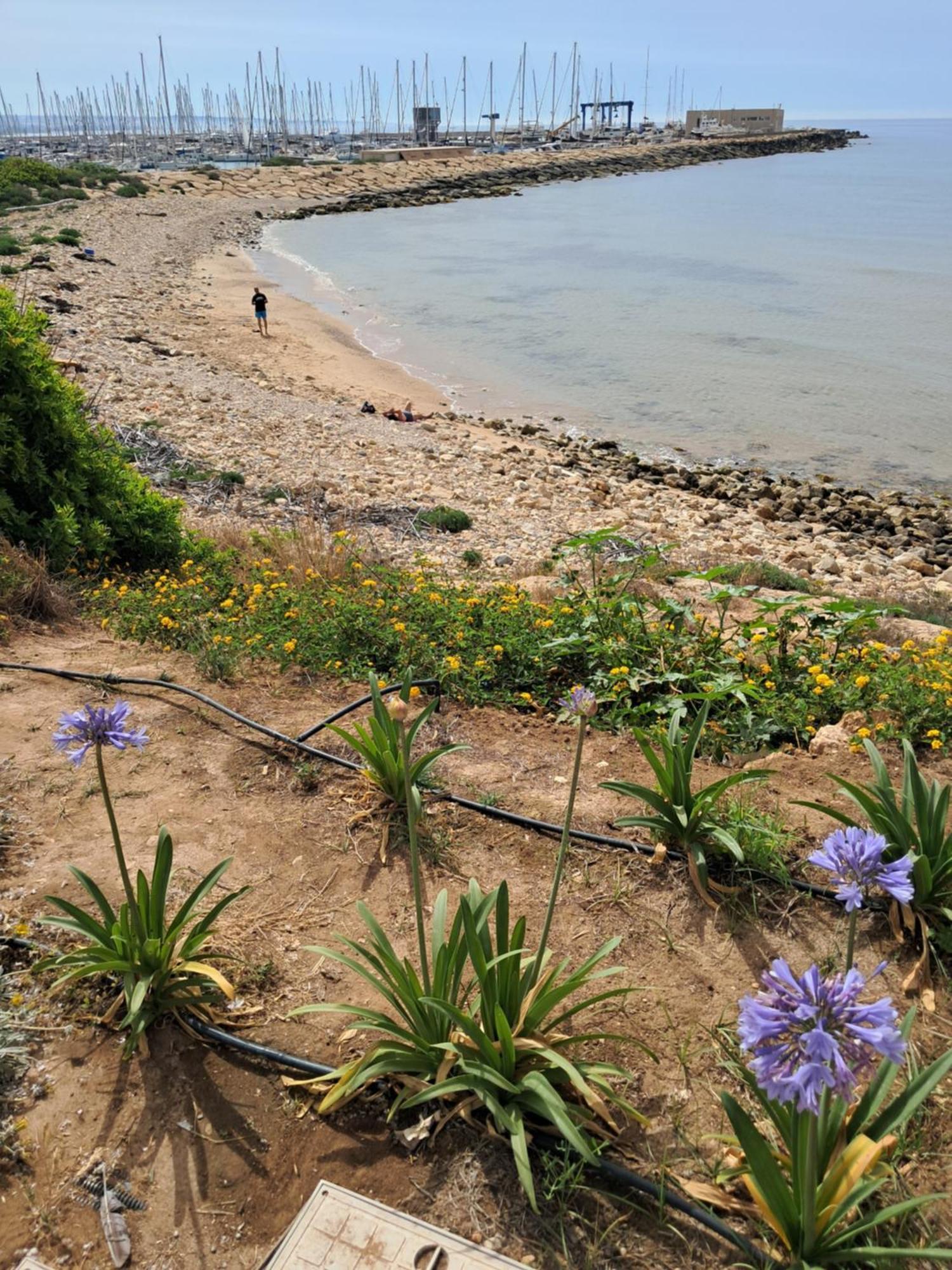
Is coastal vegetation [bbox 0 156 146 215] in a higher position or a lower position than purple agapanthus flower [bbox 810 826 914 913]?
higher

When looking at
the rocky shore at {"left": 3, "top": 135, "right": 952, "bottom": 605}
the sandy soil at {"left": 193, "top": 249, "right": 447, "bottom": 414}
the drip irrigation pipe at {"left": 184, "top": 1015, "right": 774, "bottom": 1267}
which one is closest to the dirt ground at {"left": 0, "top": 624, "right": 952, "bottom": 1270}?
the drip irrigation pipe at {"left": 184, "top": 1015, "right": 774, "bottom": 1267}

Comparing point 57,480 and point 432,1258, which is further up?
point 57,480

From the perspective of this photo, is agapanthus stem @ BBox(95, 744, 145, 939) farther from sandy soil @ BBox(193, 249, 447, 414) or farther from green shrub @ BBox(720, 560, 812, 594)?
sandy soil @ BBox(193, 249, 447, 414)

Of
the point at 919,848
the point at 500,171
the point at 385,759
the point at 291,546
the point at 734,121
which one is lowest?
the point at 291,546

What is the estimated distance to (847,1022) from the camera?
1.66 meters

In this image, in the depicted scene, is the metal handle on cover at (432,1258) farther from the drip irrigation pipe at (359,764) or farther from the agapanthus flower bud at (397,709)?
the drip irrigation pipe at (359,764)

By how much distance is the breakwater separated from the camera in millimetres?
63406

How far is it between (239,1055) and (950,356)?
2522cm

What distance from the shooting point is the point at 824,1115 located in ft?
7.20

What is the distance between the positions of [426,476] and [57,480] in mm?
6912

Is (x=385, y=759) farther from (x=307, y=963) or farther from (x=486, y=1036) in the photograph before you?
(x=486, y=1036)

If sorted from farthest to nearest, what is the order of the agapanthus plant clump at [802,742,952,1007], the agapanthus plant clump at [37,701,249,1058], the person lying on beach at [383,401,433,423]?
the person lying on beach at [383,401,433,423] < the agapanthus plant clump at [802,742,952,1007] < the agapanthus plant clump at [37,701,249,1058]

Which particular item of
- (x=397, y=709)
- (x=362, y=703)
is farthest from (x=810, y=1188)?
(x=362, y=703)

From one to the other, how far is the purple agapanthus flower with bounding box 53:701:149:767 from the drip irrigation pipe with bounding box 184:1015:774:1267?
102 cm
